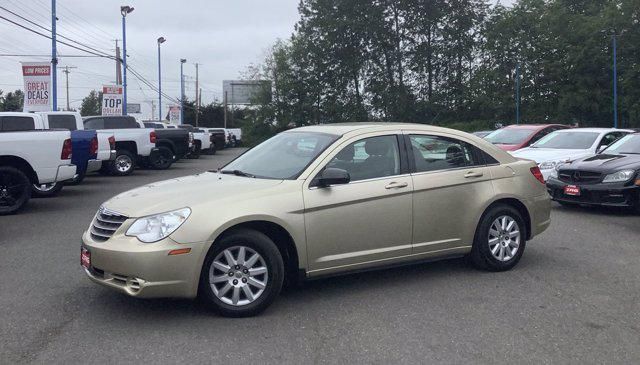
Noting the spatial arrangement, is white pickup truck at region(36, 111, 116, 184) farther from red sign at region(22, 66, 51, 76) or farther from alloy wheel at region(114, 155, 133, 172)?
red sign at region(22, 66, 51, 76)

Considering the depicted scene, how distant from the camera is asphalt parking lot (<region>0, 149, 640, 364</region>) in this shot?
461 centimetres

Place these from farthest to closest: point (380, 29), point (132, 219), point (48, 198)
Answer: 1. point (380, 29)
2. point (48, 198)
3. point (132, 219)

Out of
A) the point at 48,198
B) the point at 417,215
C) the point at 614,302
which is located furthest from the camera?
the point at 48,198

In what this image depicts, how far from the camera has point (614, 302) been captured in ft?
19.3

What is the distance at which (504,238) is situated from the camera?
6.98m

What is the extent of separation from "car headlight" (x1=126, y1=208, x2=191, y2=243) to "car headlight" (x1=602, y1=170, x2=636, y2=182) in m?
8.09

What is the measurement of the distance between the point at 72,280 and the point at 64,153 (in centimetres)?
574

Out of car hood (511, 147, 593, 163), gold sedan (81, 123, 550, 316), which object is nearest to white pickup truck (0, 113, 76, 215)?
gold sedan (81, 123, 550, 316)

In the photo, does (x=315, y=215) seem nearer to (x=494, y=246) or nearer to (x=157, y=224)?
(x=157, y=224)

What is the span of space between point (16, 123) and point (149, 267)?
10230mm

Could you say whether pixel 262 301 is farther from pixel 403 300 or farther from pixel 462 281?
pixel 462 281

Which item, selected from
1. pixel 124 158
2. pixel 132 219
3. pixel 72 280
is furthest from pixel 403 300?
pixel 124 158

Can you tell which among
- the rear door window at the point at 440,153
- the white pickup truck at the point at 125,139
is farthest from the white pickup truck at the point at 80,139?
the rear door window at the point at 440,153

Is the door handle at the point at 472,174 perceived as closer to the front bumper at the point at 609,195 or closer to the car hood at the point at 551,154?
the front bumper at the point at 609,195
